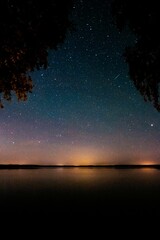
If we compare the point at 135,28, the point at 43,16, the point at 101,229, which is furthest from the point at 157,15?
the point at 101,229

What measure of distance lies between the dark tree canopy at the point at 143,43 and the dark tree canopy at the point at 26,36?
2381 millimetres

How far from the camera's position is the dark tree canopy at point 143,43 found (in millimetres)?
11898

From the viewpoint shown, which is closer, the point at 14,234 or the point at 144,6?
the point at 14,234

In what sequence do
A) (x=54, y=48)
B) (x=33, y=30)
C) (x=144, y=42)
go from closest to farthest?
(x=144, y=42)
(x=33, y=30)
(x=54, y=48)

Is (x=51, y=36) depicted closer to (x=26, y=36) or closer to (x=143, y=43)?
(x=26, y=36)

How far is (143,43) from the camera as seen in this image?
12.7 m

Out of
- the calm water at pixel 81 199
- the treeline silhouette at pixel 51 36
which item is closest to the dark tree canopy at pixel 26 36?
the treeline silhouette at pixel 51 36

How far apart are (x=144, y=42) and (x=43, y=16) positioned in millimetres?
4090

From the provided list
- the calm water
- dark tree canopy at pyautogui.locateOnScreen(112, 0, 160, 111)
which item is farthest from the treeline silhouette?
the calm water

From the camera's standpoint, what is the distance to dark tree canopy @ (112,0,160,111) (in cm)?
1190

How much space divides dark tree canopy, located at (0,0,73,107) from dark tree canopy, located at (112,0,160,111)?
Result: 238 cm

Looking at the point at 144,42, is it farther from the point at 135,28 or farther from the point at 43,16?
the point at 43,16

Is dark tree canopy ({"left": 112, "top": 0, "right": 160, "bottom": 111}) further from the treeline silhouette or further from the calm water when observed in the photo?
the calm water

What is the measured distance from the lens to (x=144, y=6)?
464 inches
